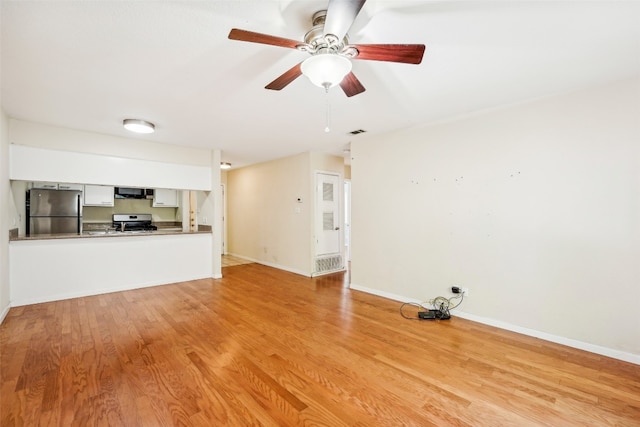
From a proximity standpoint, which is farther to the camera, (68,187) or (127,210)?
(127,210)

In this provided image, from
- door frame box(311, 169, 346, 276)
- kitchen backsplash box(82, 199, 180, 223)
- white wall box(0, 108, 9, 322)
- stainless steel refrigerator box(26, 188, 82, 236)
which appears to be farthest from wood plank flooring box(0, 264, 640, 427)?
kitchen backsplash box(82, 199, 180, 223)

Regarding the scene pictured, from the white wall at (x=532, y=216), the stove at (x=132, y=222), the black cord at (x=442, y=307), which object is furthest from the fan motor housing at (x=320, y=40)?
the stove at (x=132, y=222)

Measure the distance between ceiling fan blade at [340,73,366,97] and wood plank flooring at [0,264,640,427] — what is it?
7.35ft

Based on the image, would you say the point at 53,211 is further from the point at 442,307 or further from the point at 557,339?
the point at 557,339

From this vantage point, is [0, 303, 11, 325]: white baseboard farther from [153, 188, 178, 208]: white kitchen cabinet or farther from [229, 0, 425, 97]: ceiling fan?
[229, 0, 425, 97]: ceiling fan

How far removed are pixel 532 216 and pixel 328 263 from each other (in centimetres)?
358

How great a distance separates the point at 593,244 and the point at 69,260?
Result: 6.38 meters

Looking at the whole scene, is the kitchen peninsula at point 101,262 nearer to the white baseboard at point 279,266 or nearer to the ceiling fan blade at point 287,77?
the white baseboard at point 279,266

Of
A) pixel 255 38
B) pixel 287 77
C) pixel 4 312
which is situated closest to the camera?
pixel 255 38

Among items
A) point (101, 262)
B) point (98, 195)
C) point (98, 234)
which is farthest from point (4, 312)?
point (98, 195)

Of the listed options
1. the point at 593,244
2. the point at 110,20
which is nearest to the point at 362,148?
the point at 593,244

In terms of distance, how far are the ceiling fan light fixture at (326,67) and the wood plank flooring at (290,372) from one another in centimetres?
213

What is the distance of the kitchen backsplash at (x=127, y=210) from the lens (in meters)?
5.41

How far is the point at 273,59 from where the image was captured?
2078 millimetres
